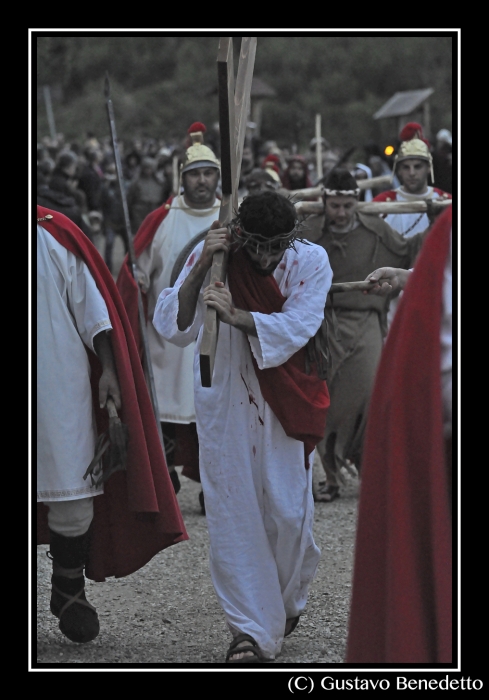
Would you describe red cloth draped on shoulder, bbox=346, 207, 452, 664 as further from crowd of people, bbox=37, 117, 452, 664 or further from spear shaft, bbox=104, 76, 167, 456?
spear shaft, bbox=104, 76, 167, 456

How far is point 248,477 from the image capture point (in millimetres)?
4473

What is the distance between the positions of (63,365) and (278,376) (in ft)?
2.67

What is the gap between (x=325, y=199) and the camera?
7.29m

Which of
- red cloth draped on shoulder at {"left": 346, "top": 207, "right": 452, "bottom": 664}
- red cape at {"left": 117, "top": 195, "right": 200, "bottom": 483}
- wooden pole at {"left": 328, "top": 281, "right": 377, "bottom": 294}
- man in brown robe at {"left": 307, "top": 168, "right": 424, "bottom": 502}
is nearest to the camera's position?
red cloth draped on shoulder at {"left": 346, "top": 207, "right": 452, "bottom": 664}

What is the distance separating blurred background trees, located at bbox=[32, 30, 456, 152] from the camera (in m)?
42.8

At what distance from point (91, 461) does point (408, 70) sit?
4222cm

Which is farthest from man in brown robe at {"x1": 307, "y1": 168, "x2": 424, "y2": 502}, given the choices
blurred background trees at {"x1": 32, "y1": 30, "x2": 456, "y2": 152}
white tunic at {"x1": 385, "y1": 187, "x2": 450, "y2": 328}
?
blurred background trees at {"x1": 32, "y1": 30, "x2": 456, "y2": 152}

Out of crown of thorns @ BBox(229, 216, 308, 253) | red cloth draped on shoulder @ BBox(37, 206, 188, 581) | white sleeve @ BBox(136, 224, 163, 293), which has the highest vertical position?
white sleeve @ BBox(136, 224, 163, 293)

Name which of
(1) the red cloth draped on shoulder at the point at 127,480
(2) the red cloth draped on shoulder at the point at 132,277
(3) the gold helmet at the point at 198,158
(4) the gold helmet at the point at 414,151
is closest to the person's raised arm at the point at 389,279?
(1) the red cloth draped on shoulder at the point at 127,480

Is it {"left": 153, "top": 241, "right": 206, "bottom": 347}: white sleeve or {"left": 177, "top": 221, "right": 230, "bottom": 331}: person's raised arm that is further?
{"left": 153, "top": 241, "right": 206, "bottom": 347}: white sleeve

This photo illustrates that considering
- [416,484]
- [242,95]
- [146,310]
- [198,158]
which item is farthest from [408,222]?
[416,484]

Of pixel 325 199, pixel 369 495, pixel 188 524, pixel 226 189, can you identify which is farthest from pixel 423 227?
pixel 369 495

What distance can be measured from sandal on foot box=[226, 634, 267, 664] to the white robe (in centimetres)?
3
